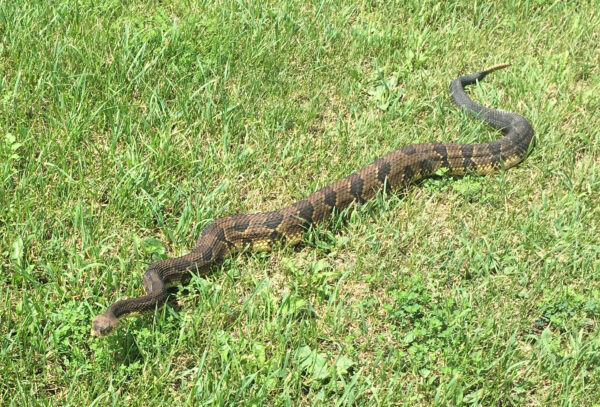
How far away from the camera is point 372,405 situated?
441 centimetres

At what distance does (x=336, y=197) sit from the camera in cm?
606

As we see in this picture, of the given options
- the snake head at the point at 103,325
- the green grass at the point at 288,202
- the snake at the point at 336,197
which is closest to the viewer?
the snake head at the point at 103,325

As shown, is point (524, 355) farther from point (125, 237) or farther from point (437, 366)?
point (125, 237)

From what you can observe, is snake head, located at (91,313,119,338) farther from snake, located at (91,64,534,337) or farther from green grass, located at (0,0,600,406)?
green grass, located at (0,0,600,406)

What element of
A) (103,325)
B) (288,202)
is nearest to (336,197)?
(288,202)

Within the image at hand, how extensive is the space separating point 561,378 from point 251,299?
227 cm

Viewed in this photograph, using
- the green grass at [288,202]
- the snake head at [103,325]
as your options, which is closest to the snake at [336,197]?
the snake head at [103,325]

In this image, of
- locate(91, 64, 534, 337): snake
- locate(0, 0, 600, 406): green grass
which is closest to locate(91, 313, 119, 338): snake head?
locate(91, 64, 534, 337): snake

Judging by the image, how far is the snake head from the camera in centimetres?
436

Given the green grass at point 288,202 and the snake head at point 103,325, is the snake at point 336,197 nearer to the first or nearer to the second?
the snake head at point 103,325

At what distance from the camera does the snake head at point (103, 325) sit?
14.3 feet

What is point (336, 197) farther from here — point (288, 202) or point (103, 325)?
point (103, 325)

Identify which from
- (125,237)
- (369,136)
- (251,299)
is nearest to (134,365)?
(251,299)

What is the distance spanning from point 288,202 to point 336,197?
0.47 meters
